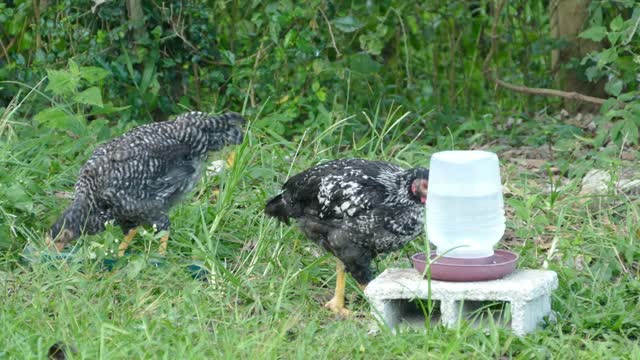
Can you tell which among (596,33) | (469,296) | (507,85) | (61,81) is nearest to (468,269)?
(469,296)

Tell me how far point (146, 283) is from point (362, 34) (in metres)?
3.21

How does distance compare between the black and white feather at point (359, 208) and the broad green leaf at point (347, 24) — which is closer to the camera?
the black and white feather at point (359, 208)

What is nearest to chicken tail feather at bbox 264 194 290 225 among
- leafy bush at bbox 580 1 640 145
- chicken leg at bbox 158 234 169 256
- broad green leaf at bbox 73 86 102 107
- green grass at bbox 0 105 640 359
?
green grass at bbox 0 105 640 359

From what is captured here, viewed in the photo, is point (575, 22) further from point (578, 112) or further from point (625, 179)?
point (625, 179)

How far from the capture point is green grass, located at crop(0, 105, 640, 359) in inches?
165

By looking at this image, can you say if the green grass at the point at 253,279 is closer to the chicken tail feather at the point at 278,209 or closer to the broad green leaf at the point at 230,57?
the chicken tail feather at the point at 278,209

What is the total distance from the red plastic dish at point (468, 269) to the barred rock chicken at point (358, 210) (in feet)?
0.91

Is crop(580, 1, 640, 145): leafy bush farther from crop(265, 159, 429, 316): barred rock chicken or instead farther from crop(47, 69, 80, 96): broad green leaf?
crop(47, 69, 80, 96): broad green leaf

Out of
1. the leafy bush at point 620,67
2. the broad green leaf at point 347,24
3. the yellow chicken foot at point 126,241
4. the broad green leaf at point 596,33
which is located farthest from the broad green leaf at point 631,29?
the yellow chicken foot at point 126,241

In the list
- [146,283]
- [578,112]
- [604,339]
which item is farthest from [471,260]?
[578,112]

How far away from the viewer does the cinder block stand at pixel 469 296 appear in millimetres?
4367

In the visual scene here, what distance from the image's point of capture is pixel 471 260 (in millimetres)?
4598

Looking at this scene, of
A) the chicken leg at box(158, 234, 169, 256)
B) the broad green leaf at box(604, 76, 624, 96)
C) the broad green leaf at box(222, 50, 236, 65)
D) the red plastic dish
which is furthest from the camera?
the broad green leaf at box(222, 50, 236, 65)

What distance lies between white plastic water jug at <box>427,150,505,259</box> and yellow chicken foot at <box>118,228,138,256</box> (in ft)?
5.55
